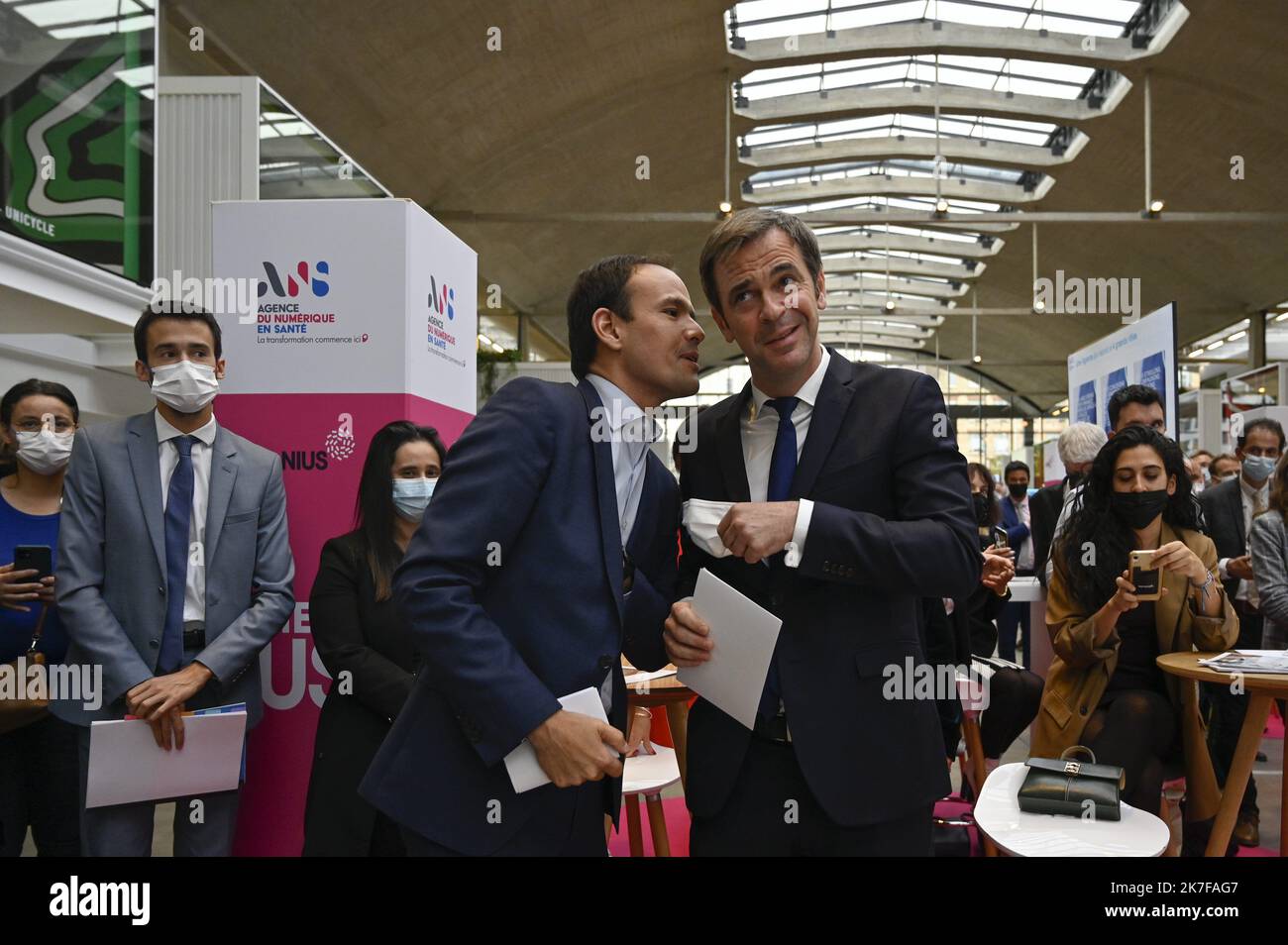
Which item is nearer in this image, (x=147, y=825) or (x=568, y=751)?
(x=568, y=751)

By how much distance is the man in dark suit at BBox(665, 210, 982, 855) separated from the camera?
4.84ft

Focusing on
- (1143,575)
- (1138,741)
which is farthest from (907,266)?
(1138,741)

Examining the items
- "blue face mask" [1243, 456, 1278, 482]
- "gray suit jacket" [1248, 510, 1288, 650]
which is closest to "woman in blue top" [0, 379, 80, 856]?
"gray suit jacket" [1248, 510, 1288, 650]

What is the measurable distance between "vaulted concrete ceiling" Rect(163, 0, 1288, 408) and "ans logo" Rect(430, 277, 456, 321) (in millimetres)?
6509

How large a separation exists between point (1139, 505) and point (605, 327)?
2406mm

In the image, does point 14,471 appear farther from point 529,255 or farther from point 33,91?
point 529,255

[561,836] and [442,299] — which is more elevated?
[442,299]

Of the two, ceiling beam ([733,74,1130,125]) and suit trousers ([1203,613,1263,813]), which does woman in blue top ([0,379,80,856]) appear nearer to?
suit trousers ([1203,613,1263,813])

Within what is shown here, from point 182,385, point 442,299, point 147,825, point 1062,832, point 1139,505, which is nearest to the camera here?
point 1062,832

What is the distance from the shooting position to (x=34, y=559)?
281 cm

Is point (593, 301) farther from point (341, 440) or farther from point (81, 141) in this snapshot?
point (81, 141)

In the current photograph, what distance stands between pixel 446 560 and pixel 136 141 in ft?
15.7

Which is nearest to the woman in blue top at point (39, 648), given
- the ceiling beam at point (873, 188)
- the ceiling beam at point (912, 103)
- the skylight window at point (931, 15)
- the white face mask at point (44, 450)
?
the white face mask at point (44, 450)
